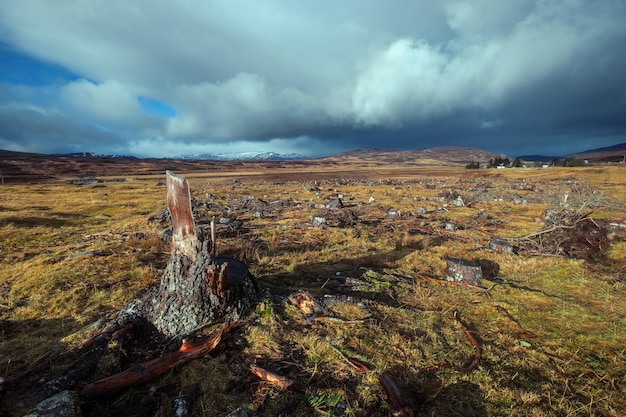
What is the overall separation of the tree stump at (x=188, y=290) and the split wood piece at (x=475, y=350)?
3932 mm

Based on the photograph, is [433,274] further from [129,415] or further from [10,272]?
[10,272]

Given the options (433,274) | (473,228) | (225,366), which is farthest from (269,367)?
(473,228)

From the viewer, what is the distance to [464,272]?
26.0ft

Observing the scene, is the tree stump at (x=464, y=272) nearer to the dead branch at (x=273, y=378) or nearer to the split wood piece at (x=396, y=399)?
the split wood piece at (x=396, y=399)

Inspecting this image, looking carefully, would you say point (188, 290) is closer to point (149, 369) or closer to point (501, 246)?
point (149, 369)

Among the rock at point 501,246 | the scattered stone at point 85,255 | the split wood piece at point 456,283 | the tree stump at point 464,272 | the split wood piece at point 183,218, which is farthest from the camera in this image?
the rock at point 501,246

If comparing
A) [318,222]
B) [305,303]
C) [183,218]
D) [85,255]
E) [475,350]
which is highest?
[183,218]

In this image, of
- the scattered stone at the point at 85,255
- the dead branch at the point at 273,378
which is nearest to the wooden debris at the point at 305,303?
the dead branch at the point at 273,378

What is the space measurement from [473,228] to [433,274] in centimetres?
706

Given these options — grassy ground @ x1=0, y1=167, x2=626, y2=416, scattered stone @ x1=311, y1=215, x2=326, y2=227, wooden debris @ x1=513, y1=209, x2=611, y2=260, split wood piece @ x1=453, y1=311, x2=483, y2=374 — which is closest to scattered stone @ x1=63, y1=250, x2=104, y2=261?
grassy ground @ x1=0, y1=167, x2=626, y2=416

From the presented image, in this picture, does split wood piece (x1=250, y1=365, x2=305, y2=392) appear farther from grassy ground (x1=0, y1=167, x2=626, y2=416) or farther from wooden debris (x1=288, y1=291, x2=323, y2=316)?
wooden debris (x1=288, y1=291, x2=323, y2=316)

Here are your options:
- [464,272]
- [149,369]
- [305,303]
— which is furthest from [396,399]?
[464,272]

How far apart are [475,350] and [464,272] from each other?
333 cm

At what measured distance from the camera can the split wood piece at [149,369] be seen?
3.60 meters
